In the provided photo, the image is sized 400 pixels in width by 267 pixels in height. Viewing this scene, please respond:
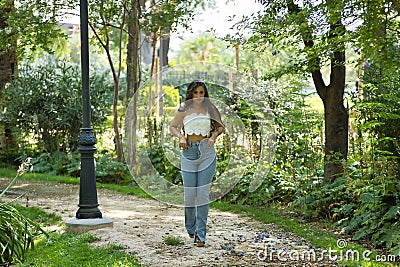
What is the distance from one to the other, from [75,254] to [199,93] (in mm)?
1818

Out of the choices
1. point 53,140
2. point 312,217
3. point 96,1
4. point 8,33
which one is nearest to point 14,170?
point 53,140

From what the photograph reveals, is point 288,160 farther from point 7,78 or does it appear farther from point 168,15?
point 7,78

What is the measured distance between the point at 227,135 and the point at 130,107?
7.22 feet

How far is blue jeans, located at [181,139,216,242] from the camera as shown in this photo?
535 cm

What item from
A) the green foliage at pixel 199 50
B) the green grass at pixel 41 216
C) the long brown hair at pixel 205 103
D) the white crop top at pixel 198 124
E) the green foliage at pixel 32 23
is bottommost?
the green grass at pixel 41 216

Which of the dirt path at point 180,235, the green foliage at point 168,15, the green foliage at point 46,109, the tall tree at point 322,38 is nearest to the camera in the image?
the dirt path at point 180,235

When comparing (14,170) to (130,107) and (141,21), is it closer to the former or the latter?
(130,107)

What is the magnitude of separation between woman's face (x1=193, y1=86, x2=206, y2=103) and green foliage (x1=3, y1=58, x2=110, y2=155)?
6.51 meters

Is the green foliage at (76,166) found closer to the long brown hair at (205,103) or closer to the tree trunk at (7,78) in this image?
the tree trunk at (7,78)

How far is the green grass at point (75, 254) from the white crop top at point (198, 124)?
1.24 meters

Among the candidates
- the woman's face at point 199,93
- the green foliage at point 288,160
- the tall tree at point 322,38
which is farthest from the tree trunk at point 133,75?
the woman's face at point 199,93

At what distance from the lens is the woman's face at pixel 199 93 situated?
543cm

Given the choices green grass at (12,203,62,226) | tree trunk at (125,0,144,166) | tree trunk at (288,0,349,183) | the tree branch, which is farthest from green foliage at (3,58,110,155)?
tree trunk at (288,0,349,183)

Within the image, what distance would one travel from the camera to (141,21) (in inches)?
403
